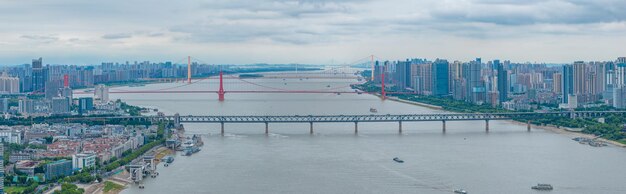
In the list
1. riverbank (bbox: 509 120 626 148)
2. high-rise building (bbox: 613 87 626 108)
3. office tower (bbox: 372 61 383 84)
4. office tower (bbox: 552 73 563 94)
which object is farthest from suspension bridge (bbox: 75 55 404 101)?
riverbank (bbox: 509 120 626 148)

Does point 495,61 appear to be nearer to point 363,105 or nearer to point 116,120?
point 363,105

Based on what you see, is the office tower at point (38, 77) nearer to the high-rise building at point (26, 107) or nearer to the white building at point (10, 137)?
the high-rise building at point (26, 107)

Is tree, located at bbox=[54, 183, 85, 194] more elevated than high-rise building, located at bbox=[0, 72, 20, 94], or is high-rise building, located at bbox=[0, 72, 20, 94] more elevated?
high-rise building, located at bbox=[0, 72, 20, 94]

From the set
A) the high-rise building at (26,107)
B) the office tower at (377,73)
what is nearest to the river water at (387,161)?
the high-rise building at (26,107)

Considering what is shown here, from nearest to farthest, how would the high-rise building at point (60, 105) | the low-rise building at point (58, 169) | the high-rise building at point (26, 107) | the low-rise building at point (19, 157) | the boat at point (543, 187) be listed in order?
the boat at point (543, 187)
the low-rise building at point (58, 169)
the low-rise building at point (19, 157)
the high-rise building at point (60, 105)
the high-rise building at point (26, 107)

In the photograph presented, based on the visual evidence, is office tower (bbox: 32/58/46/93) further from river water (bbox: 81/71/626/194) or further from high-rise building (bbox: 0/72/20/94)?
river water (bbox: 81/71/626/194)

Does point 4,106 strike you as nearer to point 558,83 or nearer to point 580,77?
point 580,77
